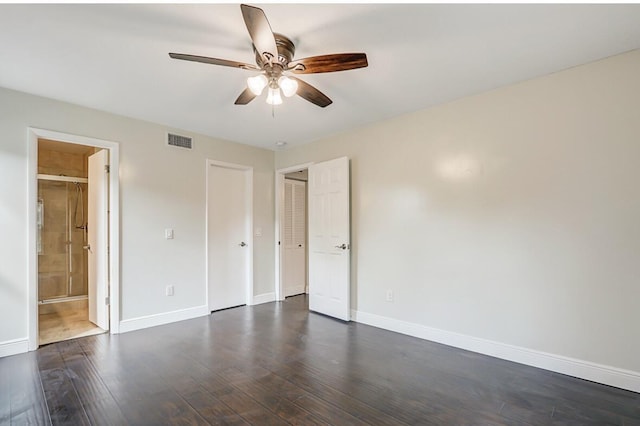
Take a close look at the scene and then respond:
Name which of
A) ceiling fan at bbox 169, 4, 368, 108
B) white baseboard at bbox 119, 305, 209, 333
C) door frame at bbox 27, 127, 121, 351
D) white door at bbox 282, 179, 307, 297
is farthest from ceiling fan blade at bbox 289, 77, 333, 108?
white baseboard at bbox 119, 305, 209, 333

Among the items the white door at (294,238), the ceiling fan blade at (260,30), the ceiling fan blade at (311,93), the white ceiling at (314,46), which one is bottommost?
the white door at (294,238)

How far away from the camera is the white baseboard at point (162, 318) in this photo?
3.61 meters

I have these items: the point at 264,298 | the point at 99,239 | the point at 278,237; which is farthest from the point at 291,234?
the point at 99,239

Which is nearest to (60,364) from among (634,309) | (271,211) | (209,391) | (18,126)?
(209,391)

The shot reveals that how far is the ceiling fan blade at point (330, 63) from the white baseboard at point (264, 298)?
3672 millimetres

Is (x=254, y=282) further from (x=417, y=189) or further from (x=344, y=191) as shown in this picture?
(x=417, y=189)

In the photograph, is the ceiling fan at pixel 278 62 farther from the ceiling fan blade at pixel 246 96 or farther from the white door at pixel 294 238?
the white door at pixel 294 238

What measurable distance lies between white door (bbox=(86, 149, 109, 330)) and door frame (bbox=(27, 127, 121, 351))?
3.5 inches

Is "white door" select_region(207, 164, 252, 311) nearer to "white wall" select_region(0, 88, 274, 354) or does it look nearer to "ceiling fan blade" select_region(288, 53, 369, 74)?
"white wall" select_region(0, 88, 274, 354)

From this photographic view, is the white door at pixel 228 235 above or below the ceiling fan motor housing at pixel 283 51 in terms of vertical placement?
below

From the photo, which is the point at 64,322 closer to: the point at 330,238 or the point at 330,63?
the point at 330,238

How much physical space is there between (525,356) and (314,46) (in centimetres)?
310

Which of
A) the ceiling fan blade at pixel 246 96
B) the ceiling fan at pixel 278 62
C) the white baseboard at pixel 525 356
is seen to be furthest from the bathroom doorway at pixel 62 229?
the white baseboard at pixel 525 356

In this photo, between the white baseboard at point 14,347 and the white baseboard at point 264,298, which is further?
the white baseboard at point 264,298
